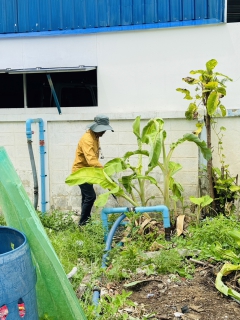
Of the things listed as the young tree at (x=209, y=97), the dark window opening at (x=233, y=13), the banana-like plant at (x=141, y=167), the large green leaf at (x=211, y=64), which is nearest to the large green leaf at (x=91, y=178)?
the banana-like plant at (x=141, y=167)

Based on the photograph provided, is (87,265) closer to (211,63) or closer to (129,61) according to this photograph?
(211,63)

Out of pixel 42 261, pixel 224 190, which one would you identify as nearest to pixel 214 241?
pixel 224 190

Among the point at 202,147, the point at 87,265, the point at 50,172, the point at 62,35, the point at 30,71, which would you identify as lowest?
the point at 87,265

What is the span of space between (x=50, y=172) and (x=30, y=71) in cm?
166

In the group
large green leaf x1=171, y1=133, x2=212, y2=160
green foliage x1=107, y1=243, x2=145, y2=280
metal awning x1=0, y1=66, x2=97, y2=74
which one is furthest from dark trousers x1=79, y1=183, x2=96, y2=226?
metal awning x1=0, y1=66, x2=97, y2=74

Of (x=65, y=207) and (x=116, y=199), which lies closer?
(x=116, y=199)

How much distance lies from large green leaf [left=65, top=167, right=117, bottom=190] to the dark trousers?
734 mm

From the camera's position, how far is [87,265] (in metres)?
5.44

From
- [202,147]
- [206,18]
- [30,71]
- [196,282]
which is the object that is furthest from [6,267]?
[206,18]

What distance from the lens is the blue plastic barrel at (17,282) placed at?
10.0 ft

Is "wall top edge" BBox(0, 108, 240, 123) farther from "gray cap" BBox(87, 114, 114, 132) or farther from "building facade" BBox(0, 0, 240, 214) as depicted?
"gray cap" BBox(87, 114, 114, 132)

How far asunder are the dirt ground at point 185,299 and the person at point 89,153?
7.65 ft

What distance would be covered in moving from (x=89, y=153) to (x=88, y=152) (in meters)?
0.02

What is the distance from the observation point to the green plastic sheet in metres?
3.42
